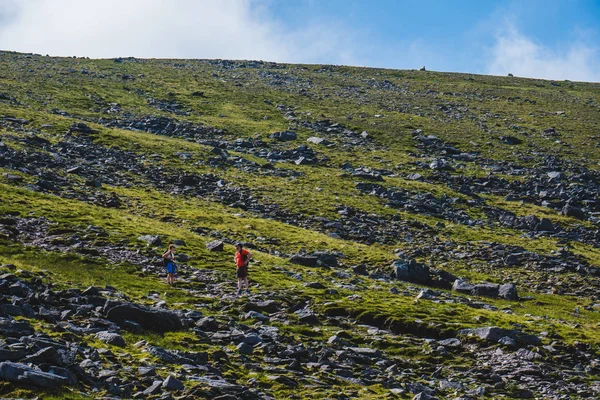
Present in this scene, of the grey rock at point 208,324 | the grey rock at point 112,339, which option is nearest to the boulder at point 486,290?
the grey rock at point 208,324

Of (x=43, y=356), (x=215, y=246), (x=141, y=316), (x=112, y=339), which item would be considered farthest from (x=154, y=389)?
(x=215, y=246)

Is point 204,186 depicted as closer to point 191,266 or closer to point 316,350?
point 191,266

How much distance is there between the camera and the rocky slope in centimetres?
2028

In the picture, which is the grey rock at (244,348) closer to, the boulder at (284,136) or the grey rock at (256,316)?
the grey rock at (256,316)

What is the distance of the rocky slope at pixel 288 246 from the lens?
20281 mm

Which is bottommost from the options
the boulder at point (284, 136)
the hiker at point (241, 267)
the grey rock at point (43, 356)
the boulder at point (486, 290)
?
the grey rock at point (43, 356)

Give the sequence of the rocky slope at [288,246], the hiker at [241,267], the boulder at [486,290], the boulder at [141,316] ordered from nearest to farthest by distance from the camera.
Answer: the rocky slope at [288,246], the boulder at [141,316], the hiker at [241,267], the boulder at [486,290]

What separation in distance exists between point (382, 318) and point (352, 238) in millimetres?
24201

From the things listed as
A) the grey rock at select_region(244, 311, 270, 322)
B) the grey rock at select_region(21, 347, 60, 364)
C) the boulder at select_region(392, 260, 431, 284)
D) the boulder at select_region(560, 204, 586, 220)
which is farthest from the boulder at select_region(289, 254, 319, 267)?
the boulder at select_region(560, 204, 586, 220)

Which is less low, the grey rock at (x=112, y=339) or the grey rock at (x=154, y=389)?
the grey rock at (x=112, y=339)

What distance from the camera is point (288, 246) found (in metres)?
46.8

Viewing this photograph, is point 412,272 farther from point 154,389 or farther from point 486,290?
point 154,389

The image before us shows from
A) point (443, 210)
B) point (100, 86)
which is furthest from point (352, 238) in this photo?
point (100, 86)

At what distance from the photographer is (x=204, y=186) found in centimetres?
6550
